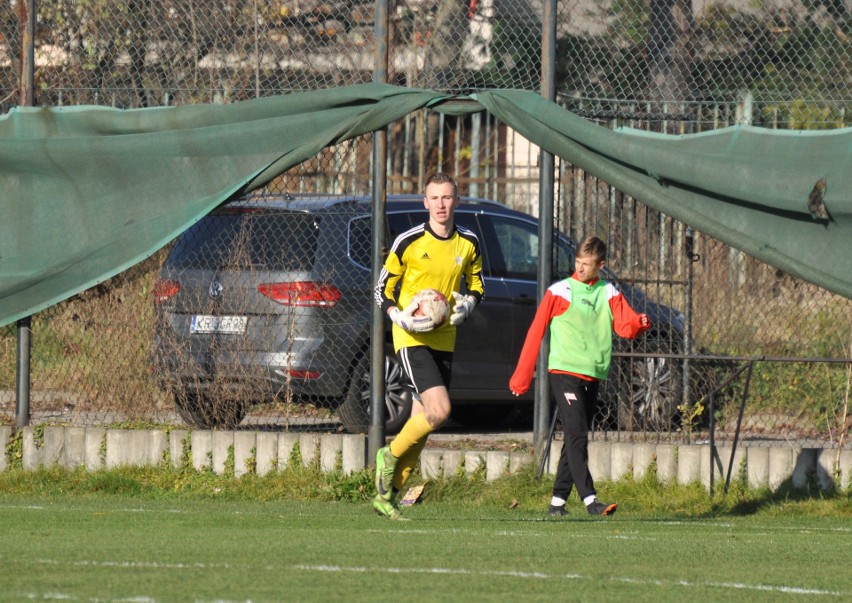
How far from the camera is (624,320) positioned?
8.49m

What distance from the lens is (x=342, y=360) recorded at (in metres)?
10.2

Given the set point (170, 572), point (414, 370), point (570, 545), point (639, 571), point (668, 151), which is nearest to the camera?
point (170, 572)

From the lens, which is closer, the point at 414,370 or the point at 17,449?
the point at 414,370

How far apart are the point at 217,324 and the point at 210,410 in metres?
0.61

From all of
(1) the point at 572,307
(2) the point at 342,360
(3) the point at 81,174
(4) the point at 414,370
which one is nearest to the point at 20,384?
(3) the point at 81,174

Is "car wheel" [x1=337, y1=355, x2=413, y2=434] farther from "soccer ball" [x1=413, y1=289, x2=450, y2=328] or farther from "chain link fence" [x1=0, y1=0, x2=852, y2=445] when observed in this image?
"soccer ball" [x1=413, y1=289, x2=450, y2=328]

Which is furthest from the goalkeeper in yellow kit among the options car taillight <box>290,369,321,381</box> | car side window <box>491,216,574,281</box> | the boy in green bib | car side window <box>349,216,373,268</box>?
car side window <box>491,216,574,281</box>

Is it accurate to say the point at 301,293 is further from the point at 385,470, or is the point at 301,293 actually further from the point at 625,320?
the point at 625,320

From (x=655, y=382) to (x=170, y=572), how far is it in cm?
500

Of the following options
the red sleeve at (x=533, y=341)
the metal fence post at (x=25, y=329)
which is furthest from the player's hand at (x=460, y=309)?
the metal fence post at (x=25, y=329)

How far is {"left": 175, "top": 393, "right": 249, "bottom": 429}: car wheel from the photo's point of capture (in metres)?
9.99

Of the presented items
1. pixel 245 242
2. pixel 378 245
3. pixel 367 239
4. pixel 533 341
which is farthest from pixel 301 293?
pixel 533 341

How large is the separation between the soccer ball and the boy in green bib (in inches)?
27.7

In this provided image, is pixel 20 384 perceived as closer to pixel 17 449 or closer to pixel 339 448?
pixel 17 449
